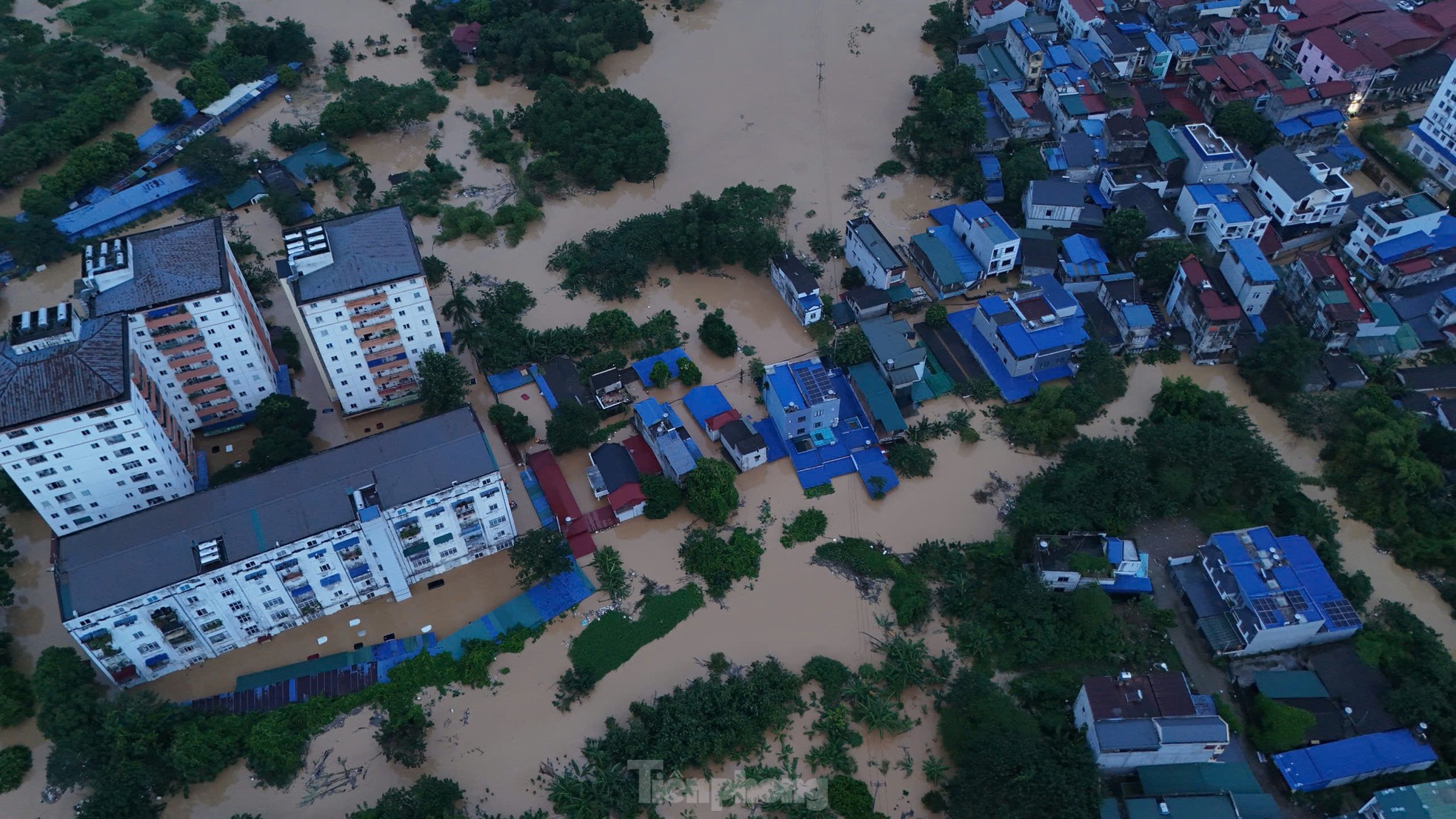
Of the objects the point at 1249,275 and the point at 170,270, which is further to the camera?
the point at 1249,275

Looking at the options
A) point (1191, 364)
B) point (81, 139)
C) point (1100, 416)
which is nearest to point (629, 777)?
point (1100, 416)

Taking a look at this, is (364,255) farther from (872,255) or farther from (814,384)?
(872,255)

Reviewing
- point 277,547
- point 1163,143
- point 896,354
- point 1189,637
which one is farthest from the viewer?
point 1163,143

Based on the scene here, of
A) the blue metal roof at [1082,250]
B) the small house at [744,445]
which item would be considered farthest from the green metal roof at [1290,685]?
the blue metal roof at [1082,250]

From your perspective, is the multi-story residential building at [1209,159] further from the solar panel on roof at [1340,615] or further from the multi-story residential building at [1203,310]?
the solar panel on roof at [1340,615]

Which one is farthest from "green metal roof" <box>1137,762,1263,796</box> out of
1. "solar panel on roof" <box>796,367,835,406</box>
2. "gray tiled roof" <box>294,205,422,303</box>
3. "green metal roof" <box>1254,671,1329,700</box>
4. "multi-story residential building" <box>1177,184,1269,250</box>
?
"gray tiled roof" <box>294,205,422,303</box>

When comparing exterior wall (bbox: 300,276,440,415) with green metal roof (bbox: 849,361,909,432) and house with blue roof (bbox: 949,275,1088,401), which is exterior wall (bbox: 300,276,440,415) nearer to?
green metal roof (bbox: 849,361,909,432)

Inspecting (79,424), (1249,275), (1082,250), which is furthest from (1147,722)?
(79,424)
